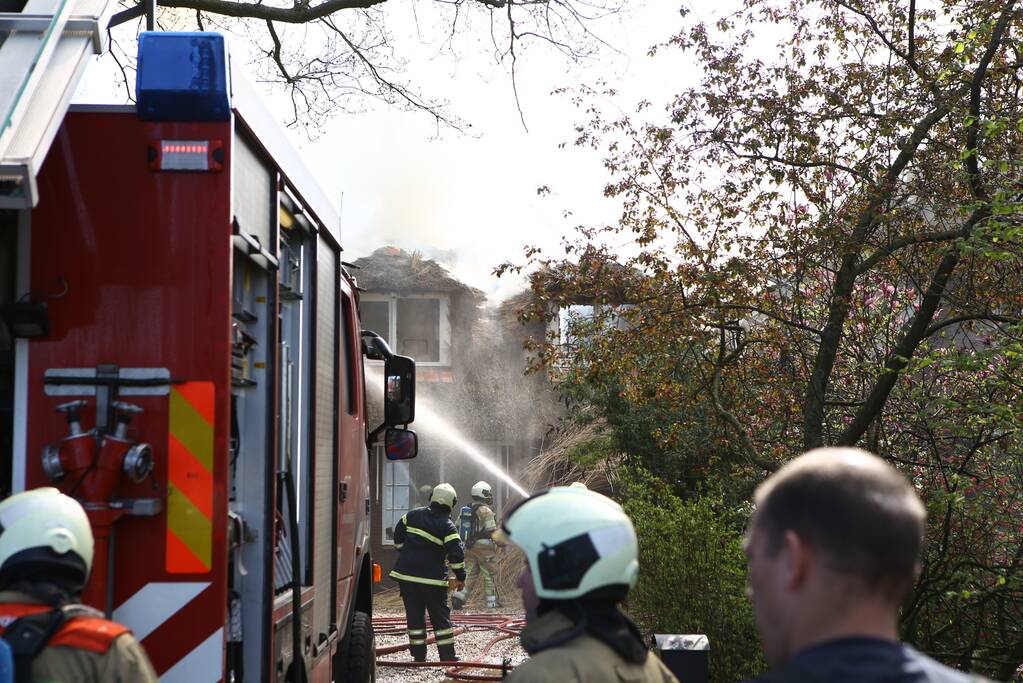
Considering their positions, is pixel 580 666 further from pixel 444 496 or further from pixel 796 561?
pixel 444 496

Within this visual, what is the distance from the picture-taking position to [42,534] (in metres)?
2.48

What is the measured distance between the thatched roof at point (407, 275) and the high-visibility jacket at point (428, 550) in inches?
462

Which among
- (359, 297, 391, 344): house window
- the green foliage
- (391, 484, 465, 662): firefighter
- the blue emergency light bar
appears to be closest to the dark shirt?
the blue emergency light bar

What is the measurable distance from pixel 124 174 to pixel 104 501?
3.24 ft

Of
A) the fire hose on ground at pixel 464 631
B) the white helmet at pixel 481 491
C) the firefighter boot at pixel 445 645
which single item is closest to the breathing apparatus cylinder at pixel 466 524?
the white helmet at pixel 481 491

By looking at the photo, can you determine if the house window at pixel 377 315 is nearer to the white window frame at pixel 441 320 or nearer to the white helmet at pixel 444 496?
the white window frame at pixel 441 320

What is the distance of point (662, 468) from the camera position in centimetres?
1659

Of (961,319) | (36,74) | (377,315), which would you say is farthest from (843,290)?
(377,315)

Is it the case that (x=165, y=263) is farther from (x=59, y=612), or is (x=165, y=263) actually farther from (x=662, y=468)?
(x=662, y=468)

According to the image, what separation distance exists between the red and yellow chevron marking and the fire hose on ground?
23.2 feet

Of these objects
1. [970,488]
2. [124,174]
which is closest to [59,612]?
[124,174]

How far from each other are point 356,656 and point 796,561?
5.58 metres

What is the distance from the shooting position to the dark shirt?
149cm

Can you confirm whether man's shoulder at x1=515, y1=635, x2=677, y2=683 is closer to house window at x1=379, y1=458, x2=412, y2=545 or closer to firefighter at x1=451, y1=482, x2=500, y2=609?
firefighter at x1=451, y1=482, x2=500, y2=609
